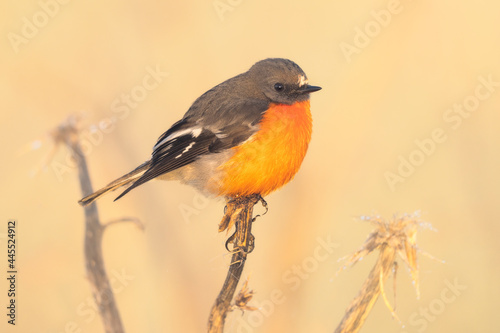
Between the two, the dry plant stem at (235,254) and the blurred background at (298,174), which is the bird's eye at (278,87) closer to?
the blurred background at (298,174)

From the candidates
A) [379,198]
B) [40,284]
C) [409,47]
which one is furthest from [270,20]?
[40,284]

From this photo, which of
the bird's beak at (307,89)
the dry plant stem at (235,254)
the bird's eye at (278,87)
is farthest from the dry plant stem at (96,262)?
the bird's beak at (307,89)

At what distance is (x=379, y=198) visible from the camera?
6.63 metres

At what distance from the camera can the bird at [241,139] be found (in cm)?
442

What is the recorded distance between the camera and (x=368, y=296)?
309 centimetres

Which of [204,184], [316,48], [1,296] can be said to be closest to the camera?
[204,184]

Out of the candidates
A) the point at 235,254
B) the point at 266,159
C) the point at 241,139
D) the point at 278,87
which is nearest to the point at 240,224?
the point at 235,254

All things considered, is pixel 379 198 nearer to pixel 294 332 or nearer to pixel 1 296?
pixel 294 332

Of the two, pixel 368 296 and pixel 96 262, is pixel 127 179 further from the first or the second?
pixel 368 296

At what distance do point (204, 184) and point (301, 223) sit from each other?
83 cm

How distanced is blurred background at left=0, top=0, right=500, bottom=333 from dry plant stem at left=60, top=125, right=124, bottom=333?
1190 mm

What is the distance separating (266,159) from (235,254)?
40.6 inches

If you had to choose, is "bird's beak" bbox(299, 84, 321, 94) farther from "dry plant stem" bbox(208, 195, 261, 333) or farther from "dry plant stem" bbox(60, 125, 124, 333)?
"dry plant stem" bbox(60, 125, 124, 333)

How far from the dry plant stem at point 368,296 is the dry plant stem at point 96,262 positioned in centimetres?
118
